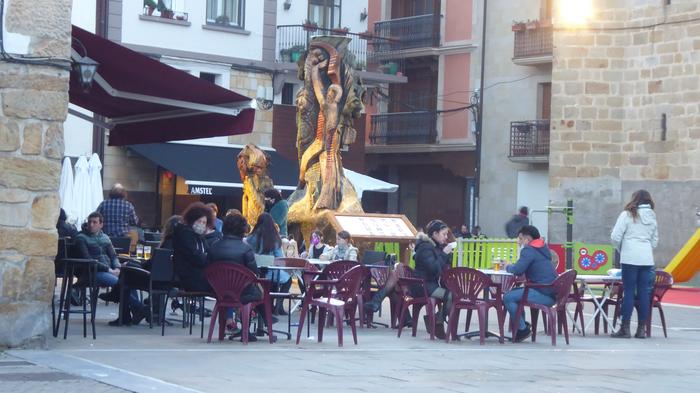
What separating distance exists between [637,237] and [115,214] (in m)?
7.18

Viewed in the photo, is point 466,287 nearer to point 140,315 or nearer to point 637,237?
point 637,237

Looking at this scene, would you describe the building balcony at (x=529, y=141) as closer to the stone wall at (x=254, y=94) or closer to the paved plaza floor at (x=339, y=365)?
the stone wall at (x=254, y=94)

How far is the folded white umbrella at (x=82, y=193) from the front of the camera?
23.7 meters

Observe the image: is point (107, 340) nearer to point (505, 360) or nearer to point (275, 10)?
point (505, 360)

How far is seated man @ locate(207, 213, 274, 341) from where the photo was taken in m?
13.3

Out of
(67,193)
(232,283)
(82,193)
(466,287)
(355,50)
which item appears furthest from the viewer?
(355,50)

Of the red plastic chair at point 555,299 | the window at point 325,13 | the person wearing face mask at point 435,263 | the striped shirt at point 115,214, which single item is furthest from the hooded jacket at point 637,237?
the window at point 325,13

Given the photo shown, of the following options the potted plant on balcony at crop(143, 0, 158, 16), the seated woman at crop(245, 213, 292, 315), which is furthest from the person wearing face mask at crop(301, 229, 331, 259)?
the potted plant on balcony at crop(143, 0, 158, 16)

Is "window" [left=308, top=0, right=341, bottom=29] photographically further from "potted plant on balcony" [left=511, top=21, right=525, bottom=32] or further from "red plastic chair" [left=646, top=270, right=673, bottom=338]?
"red plastic chair" [left=646, top=270, right=673, bottom=338]

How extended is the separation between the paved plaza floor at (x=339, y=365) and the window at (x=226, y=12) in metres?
21.1

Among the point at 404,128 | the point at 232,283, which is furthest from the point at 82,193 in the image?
the point at 404,128

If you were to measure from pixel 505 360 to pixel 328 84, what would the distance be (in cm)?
1056

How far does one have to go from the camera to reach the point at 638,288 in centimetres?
1609

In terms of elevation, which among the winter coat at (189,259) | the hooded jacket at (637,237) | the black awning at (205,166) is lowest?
the winter coat at (189,259)
